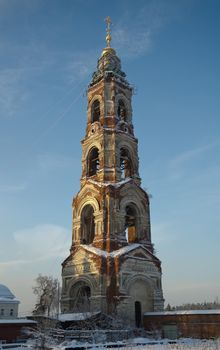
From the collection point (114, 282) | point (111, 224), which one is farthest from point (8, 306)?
point (111, 224)

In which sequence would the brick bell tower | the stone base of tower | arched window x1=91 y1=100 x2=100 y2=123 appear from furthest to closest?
arched window x1=91 y1=100 x2=100 y2=123 < the brick bell tower < the stone base of tower

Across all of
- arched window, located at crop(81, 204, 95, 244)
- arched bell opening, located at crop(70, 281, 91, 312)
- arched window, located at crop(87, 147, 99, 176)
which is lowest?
arched bell opening, located at crop(70, 281, 91, 312)

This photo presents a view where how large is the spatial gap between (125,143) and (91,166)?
403 centimetres

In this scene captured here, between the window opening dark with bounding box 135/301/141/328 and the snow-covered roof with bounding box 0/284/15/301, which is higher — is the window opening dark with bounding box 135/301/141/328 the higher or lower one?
the lower one

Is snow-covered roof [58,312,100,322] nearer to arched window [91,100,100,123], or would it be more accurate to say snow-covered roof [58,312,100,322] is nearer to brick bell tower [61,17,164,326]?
brick bell tower [61,17,164,326]

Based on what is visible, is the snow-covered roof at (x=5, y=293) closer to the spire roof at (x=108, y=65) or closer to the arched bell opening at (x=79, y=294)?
the arched bell opening at (x=79, y=294)

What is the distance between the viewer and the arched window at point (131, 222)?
113 feet

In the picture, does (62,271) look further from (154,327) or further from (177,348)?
(177,348)

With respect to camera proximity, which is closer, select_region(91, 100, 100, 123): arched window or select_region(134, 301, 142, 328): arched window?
select_region(134, 301, 142, 328): arched window

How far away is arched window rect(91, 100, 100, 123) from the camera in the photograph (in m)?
39.2

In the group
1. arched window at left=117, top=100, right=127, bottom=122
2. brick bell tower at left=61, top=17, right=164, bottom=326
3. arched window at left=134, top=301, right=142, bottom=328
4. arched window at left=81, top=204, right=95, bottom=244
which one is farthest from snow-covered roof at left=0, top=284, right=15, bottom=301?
arched window at left=117, top=100, right=127, bottom=122

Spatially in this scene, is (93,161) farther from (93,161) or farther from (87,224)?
(87,224)

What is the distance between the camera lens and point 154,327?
28.2 meters

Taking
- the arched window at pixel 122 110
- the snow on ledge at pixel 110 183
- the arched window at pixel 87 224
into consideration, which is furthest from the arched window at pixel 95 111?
the arched window at pixel 87 224
